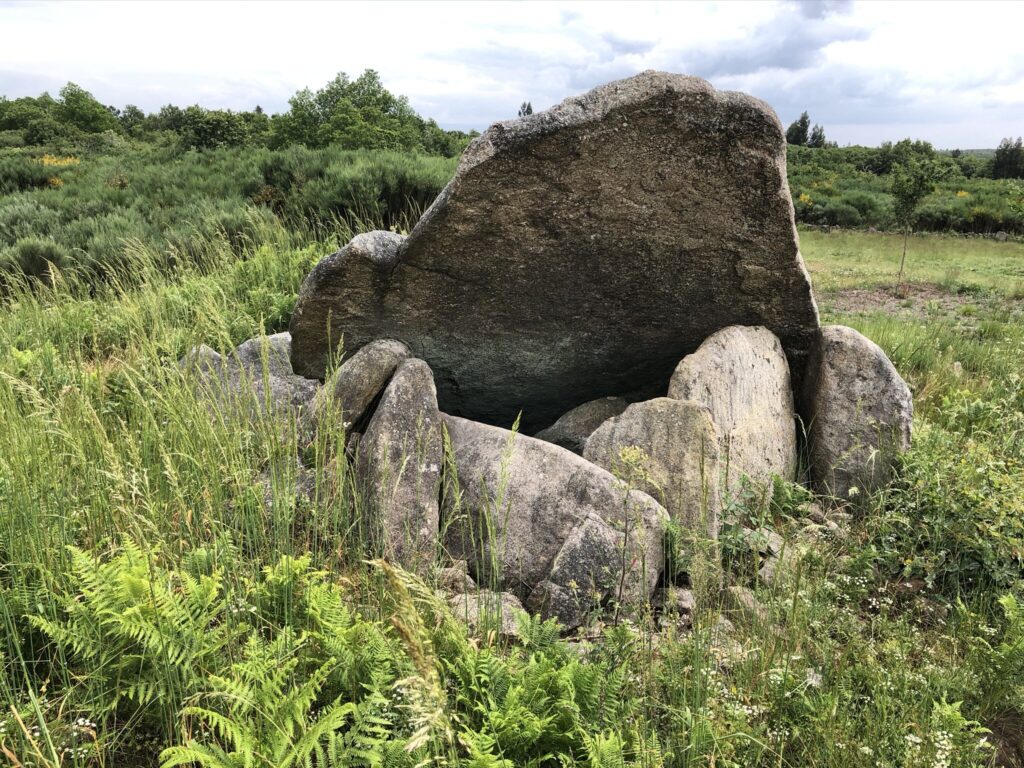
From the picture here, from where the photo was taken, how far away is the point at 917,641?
3496 mm

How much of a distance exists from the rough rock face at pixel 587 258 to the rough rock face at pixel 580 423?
23 centimetres

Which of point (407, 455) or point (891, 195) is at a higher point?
point (891, 195)

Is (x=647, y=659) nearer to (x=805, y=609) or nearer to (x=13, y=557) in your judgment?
(x=805, y=609)

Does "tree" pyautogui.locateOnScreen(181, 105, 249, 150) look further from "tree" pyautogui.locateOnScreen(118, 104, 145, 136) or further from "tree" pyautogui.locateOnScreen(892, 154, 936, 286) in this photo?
"tree" pyautogui.locateOnScreen(118, 104, 145, 136)

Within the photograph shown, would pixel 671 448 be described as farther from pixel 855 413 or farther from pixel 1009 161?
pixel 1009 161

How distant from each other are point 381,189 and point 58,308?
474 cm

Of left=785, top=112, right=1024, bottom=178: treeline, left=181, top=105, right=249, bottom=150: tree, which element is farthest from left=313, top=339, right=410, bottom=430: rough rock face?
left=785, top=112, right=1024, bottom=178: treeline

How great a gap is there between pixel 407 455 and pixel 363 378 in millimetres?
778

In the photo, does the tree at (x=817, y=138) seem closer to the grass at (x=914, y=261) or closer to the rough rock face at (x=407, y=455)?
the grass at (x=914, y=261)

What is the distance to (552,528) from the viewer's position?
13.0 feet

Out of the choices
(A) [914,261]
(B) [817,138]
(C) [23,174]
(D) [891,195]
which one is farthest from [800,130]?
(C) [23,174]

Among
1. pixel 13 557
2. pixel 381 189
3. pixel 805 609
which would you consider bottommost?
pixel 805 609

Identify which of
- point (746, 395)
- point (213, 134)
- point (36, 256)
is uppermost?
point (213, 134)

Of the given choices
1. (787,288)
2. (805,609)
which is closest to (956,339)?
(787,288)
